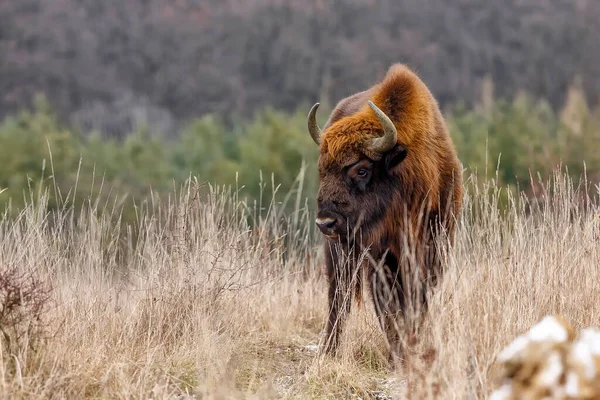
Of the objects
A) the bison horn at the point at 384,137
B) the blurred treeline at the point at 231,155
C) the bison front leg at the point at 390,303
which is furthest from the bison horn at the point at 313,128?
the blurred treeline at the point at 231,155

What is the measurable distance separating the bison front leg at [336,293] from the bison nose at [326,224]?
1.07 feet

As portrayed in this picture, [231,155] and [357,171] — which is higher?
[357,171]

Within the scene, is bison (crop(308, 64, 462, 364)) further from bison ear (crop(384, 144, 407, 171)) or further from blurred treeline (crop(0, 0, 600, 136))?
blurred treeline (crop(0, 0, 600, 136))

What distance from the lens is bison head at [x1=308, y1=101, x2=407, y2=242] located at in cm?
673

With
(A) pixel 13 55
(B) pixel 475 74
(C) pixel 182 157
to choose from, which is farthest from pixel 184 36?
(C) pixel 182 157

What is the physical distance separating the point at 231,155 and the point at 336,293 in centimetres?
3156

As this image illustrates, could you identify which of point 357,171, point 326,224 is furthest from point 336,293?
point 357,171

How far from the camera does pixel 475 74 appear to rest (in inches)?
2960

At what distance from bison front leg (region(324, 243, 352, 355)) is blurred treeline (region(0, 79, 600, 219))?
1662cm

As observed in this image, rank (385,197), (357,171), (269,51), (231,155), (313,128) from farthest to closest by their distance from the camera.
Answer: (269,51)
(231,155)
(313,128)
(385,197)
(357,171)

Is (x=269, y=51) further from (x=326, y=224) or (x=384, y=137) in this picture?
(x=326, y=224)

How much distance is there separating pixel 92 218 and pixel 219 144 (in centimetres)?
3211

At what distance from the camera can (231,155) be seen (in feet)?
126

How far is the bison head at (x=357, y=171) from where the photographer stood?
6734 mm
